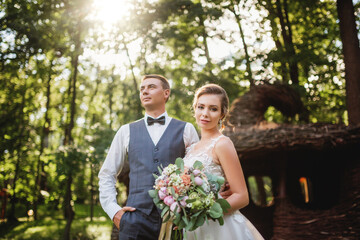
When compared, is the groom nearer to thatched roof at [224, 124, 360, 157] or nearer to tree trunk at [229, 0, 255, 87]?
thatched roof at [224, 124, 360, 157]

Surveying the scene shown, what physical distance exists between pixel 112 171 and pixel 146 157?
47cm

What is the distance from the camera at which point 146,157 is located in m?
2.81

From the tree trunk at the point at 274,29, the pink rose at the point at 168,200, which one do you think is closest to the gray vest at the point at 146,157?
the pink rose at the point at 168,200

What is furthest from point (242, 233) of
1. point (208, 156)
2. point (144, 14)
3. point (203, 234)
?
point (144, 14)

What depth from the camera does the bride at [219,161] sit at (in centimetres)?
234

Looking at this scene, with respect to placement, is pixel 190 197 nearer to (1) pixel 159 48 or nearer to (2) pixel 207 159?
(2) pixel 207 159

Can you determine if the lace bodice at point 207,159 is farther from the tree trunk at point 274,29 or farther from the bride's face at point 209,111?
the tree trunk at point 274,29

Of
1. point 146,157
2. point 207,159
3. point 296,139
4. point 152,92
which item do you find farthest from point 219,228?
point 296,139

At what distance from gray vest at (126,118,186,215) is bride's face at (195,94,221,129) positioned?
381mm

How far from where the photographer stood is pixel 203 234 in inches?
94.6

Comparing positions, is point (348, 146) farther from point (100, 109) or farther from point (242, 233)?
point (100, 109)

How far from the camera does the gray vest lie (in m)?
2.70

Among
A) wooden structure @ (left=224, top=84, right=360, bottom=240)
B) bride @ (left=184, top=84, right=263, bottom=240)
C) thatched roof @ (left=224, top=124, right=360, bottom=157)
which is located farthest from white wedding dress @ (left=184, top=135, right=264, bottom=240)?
thatched roof @ (left=224, top=124, right=360, bottom=157)

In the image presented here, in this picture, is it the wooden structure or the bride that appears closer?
the bride
